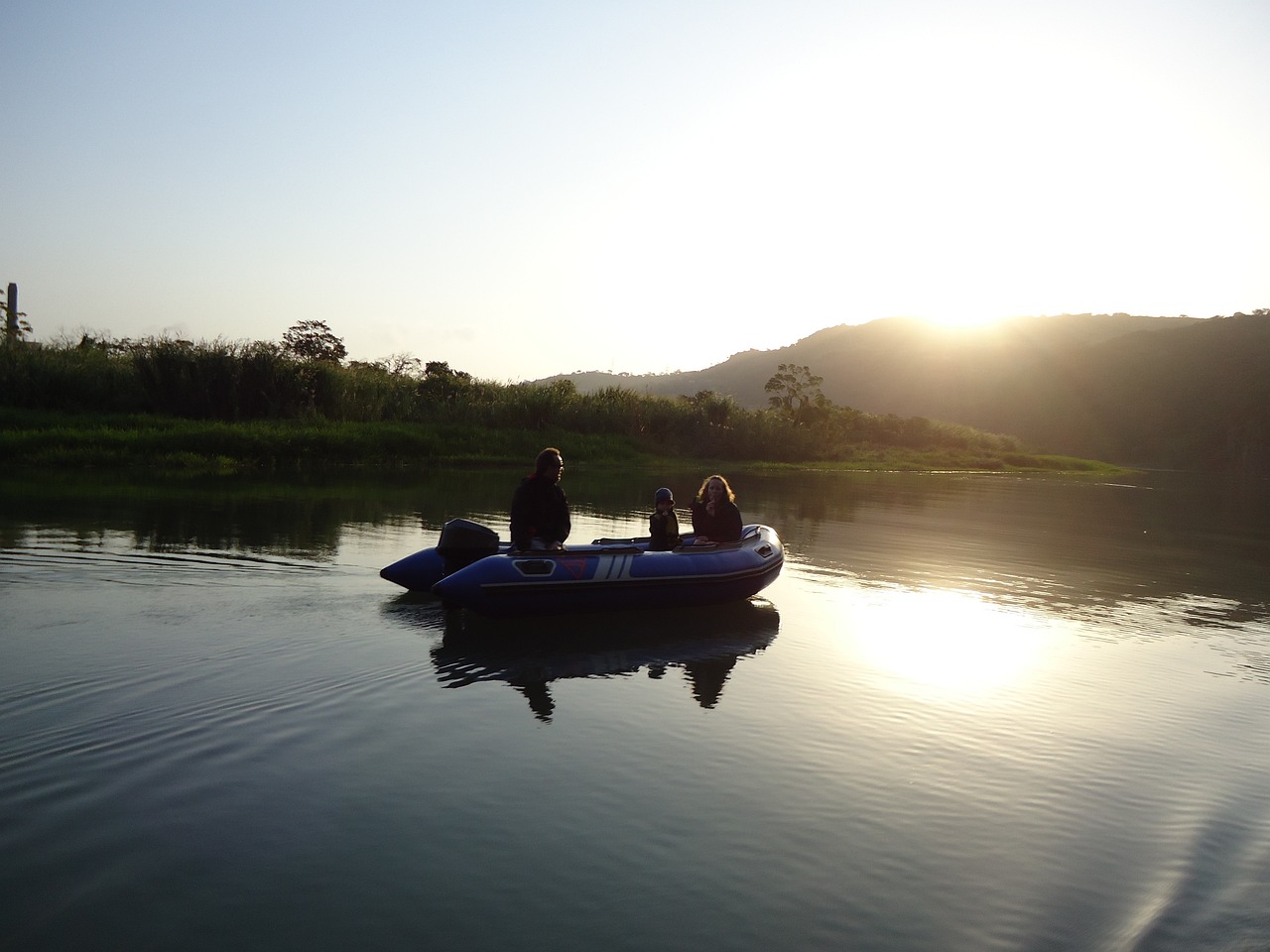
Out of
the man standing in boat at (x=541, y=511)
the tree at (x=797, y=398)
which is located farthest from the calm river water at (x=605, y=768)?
the tree at (x=797, y=398)

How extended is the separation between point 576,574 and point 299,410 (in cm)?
2192

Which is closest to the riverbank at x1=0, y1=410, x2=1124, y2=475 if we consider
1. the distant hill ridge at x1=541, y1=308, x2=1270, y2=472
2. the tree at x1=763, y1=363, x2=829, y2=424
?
the tree at x1=763, y1=363, x2=829, y2=424

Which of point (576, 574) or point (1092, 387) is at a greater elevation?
point (1092, 387)

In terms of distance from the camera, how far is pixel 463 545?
387 inches

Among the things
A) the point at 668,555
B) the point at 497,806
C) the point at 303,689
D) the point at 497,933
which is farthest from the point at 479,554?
the point at 497,933

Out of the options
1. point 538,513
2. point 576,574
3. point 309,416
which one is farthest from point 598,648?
point 309,416

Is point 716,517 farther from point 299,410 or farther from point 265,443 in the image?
point 299,410

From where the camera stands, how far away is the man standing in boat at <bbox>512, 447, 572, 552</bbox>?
973 centimetres

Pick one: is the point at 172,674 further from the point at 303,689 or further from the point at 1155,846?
the point at 1155,846

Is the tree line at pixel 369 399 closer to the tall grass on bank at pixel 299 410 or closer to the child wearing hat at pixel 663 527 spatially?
the tall grass on bank at pixel 299 410

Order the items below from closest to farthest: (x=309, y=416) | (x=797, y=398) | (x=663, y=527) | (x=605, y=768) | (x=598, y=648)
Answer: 1. (x=605, y=768)
2. (x=598, y=648)
3. (x=663, y=527)
4. (x=309, y=416)
5. (x=797, y=398)

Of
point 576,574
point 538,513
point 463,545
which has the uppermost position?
point 538,513

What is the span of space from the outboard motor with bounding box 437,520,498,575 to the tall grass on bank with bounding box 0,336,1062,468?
1588 centimetres

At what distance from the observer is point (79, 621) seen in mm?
7961
